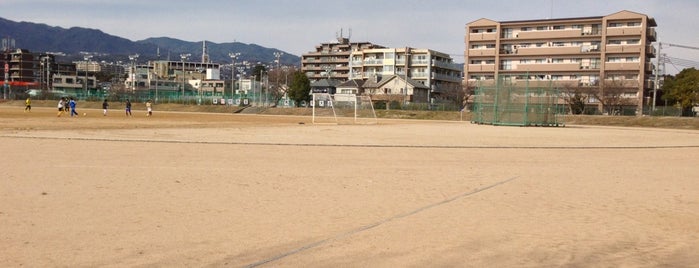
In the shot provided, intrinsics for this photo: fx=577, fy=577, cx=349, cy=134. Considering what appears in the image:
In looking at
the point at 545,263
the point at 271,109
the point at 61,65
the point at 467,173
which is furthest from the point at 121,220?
the point at 61,65

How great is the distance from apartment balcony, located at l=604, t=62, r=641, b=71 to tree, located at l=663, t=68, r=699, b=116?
4.01 m

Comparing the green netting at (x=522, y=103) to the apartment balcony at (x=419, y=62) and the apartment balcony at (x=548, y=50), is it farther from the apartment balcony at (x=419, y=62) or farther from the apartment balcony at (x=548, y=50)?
the apartment balcony at (x=419, y=62)

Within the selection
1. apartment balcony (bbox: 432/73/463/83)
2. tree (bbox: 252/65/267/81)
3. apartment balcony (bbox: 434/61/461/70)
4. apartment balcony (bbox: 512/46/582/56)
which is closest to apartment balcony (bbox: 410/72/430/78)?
apartment balcony (bbox: 432/73/463/83)

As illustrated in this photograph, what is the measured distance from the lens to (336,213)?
6.53 meters

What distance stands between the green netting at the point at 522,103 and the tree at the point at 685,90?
79.8ft

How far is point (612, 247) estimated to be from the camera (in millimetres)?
5090

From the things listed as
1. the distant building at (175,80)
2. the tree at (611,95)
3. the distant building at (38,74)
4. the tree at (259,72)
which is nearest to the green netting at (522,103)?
the tree at (611,95)

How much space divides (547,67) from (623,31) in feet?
30.3

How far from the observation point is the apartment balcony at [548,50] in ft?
224

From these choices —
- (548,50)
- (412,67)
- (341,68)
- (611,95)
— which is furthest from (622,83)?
(341,68)

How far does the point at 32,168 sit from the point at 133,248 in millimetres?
6426

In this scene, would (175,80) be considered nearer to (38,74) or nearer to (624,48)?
(38,74)

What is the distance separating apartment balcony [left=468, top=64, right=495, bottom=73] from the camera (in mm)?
74694

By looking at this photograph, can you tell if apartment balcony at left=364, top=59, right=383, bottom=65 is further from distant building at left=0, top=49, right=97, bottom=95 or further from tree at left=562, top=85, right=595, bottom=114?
distant building at left=0, top=49, right=97, bottom=95
